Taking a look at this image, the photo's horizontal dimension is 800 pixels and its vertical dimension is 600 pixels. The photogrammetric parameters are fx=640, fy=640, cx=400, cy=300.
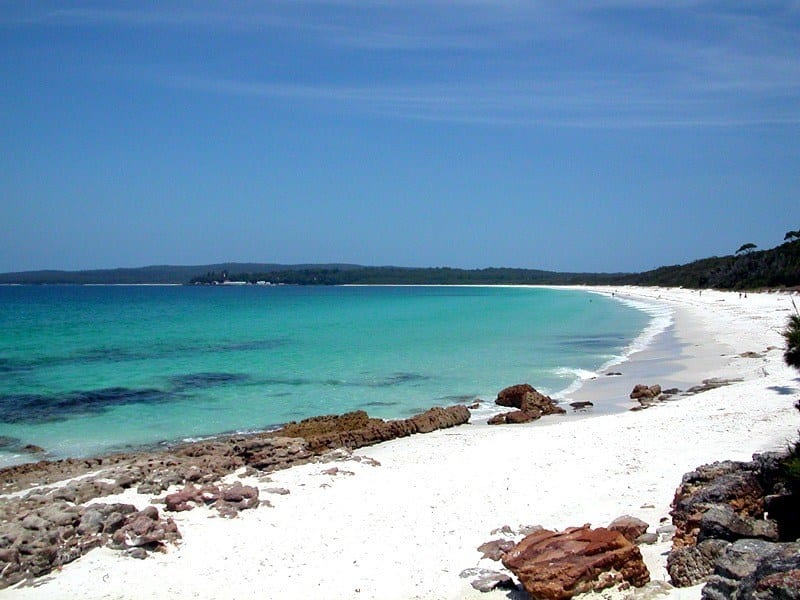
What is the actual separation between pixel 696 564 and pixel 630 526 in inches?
55.1

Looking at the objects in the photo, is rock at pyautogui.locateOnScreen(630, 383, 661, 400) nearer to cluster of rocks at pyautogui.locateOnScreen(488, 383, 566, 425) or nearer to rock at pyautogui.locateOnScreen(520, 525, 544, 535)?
cluster of rocks at pyautogui.locateOnScreen(488, 383, 566, 425)

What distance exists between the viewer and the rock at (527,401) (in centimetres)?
1520

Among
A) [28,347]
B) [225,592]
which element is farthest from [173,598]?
[28,347]

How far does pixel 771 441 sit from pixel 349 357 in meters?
19.6

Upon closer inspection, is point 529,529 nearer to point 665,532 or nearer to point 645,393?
point 665,532

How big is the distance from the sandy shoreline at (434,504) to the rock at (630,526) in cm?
28

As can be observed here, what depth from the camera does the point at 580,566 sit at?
509cm

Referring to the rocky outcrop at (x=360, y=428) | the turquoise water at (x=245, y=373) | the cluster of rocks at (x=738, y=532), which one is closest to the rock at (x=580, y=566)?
the cluster of rocks at (x=738, y=532)

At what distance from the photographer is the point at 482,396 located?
18094 millimetres

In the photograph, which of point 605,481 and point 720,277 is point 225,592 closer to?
point 605,481

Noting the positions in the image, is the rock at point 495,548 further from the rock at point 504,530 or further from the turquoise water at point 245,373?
the turquoise water at point 245,373

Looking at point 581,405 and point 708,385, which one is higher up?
point 708,385

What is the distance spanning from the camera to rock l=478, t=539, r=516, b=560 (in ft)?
21.1

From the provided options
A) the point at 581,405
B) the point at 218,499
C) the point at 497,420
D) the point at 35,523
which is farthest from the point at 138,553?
the point at 581,405
